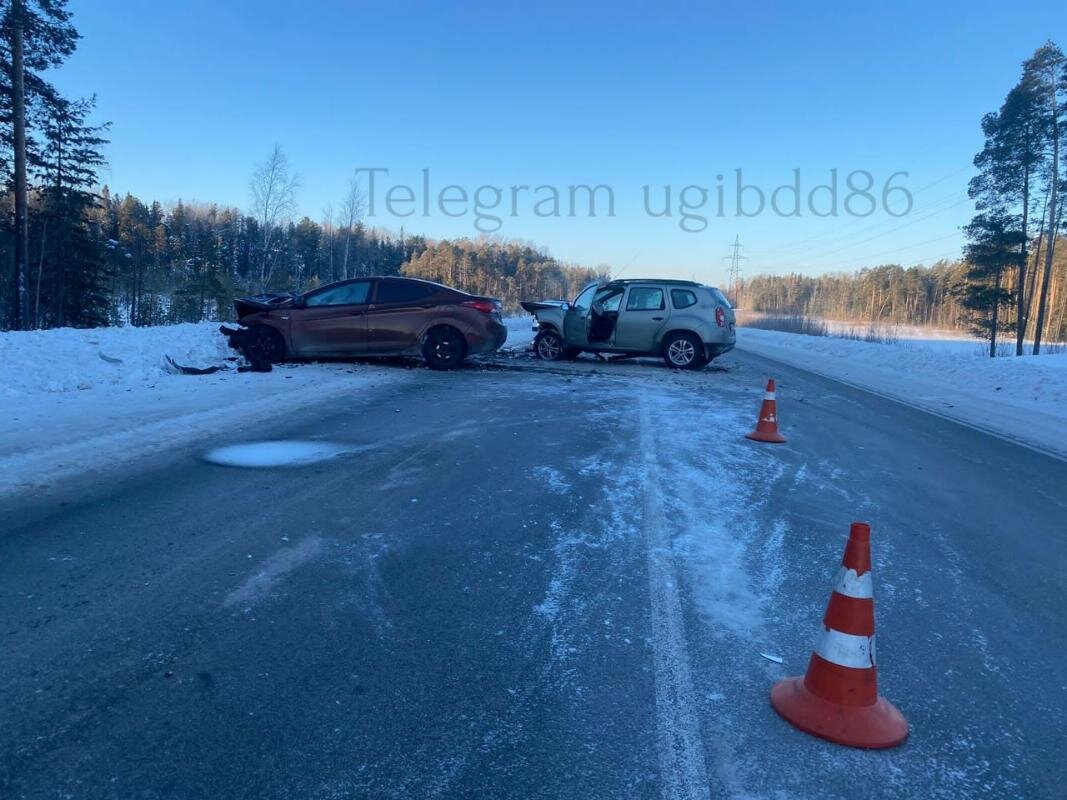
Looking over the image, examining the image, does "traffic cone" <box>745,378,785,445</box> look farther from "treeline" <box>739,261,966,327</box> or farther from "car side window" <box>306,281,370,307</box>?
"treeline" <box>739,261,966,327</box>

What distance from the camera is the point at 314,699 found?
2697 mm

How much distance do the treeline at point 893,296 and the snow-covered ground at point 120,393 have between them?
41128 millimetres

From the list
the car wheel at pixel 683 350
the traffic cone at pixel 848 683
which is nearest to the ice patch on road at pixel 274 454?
the traffic cone at pixel 848 683

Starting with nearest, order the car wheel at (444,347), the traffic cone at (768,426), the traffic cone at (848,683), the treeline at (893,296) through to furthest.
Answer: the traffic cone at (848,683) → the traffic cone at (768,426) → the car wheel at (444,347) → the treeline at (893,296)

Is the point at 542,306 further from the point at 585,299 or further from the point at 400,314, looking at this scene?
the point at 400,314

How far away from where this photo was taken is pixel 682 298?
1602 cm

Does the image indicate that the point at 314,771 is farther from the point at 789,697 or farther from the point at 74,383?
the point at 74,383

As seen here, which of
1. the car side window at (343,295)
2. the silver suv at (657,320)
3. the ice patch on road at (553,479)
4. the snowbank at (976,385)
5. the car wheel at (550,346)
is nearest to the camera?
the ice patch on road at (553,479)

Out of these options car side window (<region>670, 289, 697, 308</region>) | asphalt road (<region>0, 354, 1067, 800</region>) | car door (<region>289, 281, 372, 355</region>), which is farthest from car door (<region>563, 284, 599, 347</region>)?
asphalt road (<region>0, 354, 1067, 800</region>)

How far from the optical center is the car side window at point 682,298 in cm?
1599

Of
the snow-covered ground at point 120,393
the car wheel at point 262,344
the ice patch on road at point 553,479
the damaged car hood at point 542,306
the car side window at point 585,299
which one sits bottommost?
the ice patch on road at point 553,479

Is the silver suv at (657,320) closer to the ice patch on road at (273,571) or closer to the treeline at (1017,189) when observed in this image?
the ice patch on road at (273,571)

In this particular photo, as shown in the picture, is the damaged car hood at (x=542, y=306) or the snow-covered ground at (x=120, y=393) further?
the damaged car hood at (x=542, y=306)

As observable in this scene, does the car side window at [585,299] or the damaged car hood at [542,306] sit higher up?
the car side window at [585,299]
